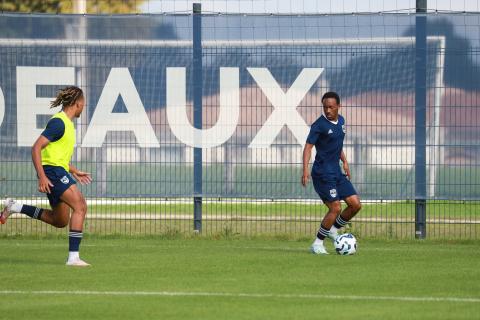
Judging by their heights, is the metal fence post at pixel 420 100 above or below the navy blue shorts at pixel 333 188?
above

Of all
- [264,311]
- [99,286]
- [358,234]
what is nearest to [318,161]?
[358,234]

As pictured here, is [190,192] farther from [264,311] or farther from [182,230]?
[264,311]

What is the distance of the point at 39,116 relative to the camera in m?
19.6

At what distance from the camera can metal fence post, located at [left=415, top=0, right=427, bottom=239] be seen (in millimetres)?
18797

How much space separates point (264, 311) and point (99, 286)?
2425 mm

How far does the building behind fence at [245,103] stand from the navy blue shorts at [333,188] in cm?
277

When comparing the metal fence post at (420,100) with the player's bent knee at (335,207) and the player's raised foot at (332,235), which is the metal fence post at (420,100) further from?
the player's bent knee at (335,207)

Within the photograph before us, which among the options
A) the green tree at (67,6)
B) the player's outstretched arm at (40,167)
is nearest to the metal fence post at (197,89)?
the player's outstretched arm at (40,167)

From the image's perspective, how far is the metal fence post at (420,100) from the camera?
61.7 feet

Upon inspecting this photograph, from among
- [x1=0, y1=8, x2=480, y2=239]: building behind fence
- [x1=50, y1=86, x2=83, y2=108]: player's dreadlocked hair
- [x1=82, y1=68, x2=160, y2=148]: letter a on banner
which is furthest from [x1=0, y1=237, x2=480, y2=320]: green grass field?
[x1=82, y1=68, x2=160, y2=148]: letter a on banner

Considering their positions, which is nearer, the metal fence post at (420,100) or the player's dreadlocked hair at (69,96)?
the player's dreadlocked hair at (69,96)

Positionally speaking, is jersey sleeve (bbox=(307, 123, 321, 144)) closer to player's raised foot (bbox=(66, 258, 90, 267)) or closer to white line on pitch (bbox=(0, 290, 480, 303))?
player's raised foot (bbox=(66, 258, 90, 267))

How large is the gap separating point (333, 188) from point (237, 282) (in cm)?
357

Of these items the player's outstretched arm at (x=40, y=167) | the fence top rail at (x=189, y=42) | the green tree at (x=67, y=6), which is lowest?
the player's outstretched arm at (x=40, y=167)
